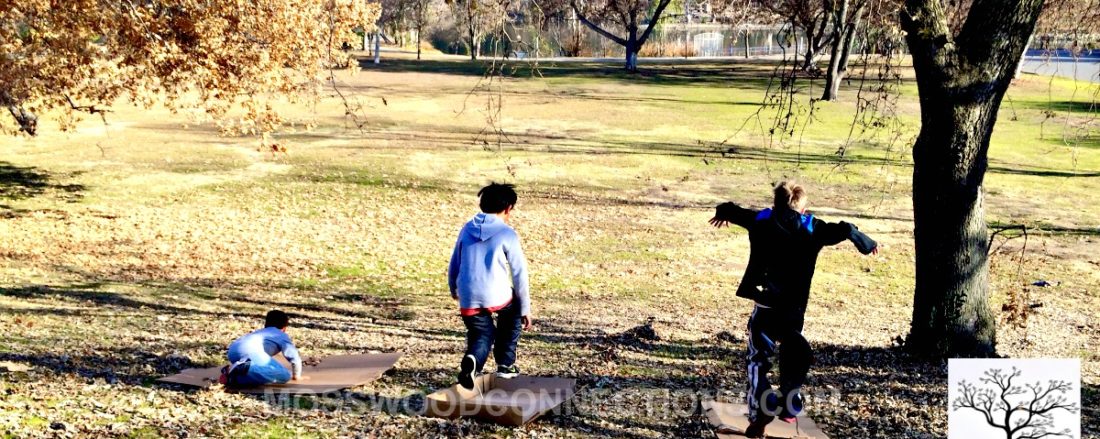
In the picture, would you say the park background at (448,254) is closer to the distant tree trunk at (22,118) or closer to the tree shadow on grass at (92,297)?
the tree shadow on grass at (92,297)

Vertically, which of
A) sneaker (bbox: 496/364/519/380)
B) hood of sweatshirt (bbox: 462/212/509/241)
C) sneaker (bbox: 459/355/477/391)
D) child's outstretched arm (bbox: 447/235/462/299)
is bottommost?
sneaker (bbox: 496/364/519/380)

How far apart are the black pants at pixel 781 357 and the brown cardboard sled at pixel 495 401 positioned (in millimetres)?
1424

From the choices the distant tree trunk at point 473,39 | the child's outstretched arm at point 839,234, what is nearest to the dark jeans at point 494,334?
the child's outstretched arm at point 839,234

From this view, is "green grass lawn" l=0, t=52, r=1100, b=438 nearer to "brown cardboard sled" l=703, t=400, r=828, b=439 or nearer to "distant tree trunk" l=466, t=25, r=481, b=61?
"brown cardboard sled" l=703, t=400, r=828, b=439

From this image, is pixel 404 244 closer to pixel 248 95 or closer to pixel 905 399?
pixel 248 95

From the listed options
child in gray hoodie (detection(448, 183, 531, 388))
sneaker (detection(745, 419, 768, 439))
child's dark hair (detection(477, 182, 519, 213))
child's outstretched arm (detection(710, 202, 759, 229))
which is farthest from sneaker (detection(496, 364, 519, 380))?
child's outstretched arm (detection(710, 202, 759, 229))

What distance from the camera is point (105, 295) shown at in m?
13.0

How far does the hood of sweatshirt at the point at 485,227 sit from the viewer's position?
7.03 meters

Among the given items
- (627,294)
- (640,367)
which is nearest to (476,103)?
(627,294)

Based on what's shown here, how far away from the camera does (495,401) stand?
6.82 meters

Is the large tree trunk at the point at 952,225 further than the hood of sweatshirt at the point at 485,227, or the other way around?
the large tree trunk at the point at 952,225

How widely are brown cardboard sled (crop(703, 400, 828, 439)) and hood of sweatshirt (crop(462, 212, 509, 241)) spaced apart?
2.00 meters

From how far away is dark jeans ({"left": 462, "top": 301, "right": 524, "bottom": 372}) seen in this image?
715 cm

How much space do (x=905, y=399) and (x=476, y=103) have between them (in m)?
36.9
